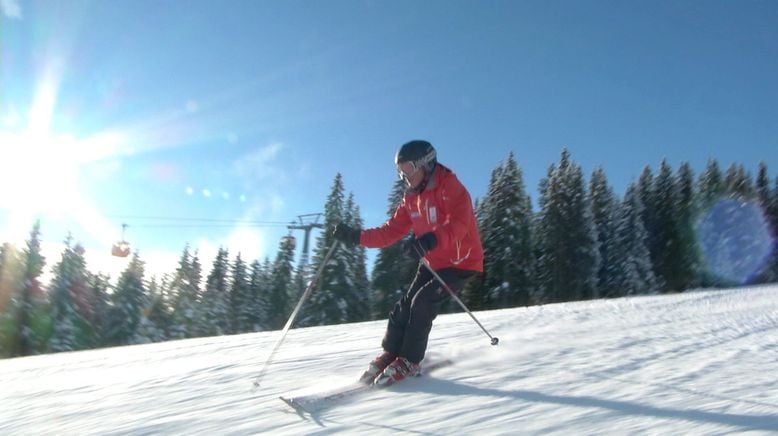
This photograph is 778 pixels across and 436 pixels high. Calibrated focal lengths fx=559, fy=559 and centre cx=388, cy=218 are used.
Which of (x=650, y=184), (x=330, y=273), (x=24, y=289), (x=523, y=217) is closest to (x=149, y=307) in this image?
(x=24, y=289)

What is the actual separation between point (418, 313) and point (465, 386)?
0.74 metres

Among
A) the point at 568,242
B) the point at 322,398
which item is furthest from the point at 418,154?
the point at 568,242

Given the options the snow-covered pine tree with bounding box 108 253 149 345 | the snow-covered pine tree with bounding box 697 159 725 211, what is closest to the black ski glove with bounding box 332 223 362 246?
the snow-covered pine tree with bounding box 108 253 149 345

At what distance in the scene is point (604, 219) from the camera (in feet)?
157

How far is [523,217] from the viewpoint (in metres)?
39.8

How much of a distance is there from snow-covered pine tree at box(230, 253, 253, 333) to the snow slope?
2022 inches

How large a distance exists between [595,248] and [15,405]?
138 feet

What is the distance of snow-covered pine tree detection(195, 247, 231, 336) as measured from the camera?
5228 centimetres

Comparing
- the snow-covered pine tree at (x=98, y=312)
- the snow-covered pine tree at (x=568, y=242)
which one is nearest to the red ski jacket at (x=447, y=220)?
Answer: the snow-covered pine tree at (x=568, y=242)

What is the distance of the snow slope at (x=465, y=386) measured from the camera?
126 inches

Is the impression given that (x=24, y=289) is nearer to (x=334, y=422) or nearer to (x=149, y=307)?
(x=149, y=307)

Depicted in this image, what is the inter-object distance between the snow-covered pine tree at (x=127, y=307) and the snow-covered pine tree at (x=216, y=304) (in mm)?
8585

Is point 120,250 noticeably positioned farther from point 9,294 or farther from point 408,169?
point 408,169

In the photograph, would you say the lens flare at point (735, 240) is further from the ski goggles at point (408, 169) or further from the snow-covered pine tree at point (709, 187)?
the ski goggles at point (408, 169)
